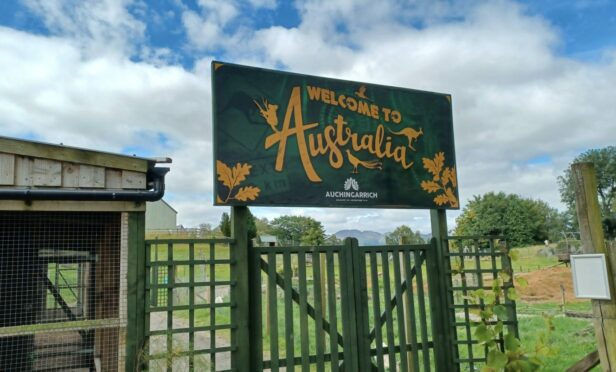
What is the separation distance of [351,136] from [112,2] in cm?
334

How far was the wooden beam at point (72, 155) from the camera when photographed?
2918 millimetres

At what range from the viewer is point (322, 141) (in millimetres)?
4148

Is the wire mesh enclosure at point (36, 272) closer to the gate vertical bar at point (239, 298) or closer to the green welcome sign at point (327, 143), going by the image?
the gate vertical bar at point (239, 298)

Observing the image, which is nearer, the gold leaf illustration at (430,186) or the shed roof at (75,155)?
the shed roof at (75,155)

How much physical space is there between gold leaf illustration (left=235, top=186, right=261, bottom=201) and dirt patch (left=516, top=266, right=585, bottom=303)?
13.0 metres

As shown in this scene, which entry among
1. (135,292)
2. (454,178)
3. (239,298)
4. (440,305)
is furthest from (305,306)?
(454,178)

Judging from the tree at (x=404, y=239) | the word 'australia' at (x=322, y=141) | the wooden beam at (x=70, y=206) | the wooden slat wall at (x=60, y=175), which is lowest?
the tree at (x=404, y=239)

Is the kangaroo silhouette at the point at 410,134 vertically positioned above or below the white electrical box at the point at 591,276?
above

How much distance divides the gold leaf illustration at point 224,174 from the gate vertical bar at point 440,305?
2336mm

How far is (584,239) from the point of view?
9.25 ft

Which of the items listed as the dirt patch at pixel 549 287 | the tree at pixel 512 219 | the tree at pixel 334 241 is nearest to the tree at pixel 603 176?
the tree at pixel 512 219

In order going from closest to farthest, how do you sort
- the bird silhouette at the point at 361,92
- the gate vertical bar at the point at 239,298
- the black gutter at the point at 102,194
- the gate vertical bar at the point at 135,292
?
the black gutter at the point at 102,194
the gate vertical bar at the point at 135,292
the gate vertical bar at the point at 239,298
the bird silhouette at the point at 361,92

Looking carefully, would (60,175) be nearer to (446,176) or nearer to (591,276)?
(591,276)

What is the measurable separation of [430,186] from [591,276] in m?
2.14
